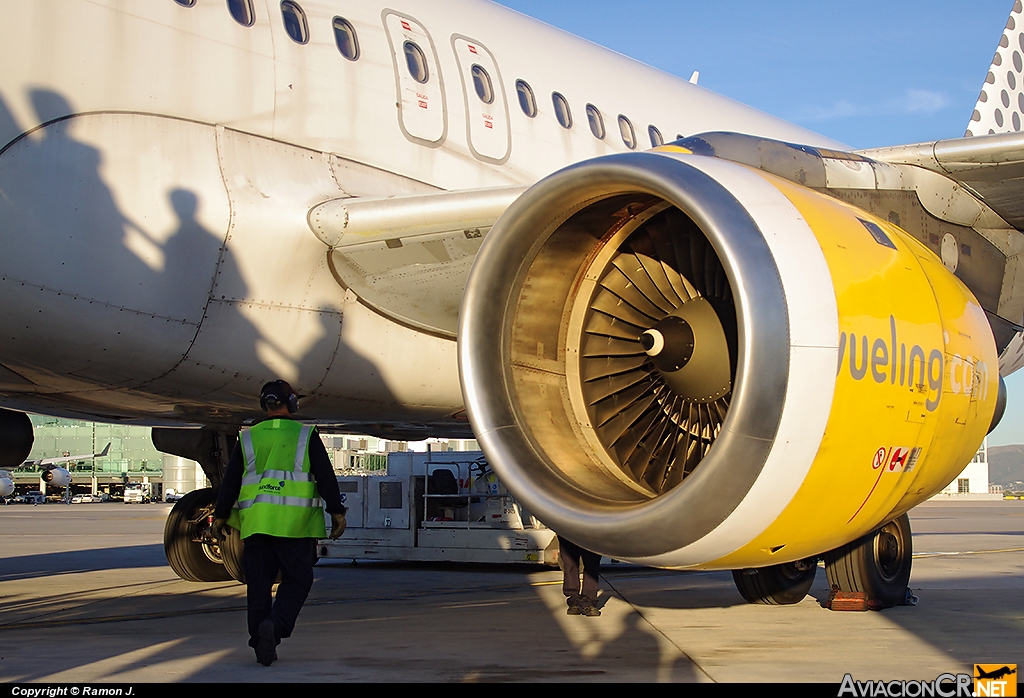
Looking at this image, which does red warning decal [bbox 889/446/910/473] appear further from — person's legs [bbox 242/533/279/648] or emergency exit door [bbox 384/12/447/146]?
emergency exit door [bbox 384/12/447/146]

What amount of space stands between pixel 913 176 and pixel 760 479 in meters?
2.55

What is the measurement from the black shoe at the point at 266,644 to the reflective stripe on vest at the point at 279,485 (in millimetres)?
474

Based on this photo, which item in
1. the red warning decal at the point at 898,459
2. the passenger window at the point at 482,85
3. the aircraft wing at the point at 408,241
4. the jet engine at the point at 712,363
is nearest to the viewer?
the jet engine at the point at 712,363

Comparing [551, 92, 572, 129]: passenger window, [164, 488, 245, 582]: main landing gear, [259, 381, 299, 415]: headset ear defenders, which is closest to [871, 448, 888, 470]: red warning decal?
[259, 381, 299, 415]: headset ear defenders

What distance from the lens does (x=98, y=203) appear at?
18.3ft

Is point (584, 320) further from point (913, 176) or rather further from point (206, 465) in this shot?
point (206, 465)

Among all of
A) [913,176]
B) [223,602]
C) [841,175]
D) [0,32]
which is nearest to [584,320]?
[841,175]

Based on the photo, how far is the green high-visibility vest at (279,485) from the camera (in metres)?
5.25

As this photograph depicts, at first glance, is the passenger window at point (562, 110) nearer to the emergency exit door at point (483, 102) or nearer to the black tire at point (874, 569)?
the emergency exit door at point (483, 102)

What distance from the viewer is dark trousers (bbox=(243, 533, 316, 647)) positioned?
512 cm

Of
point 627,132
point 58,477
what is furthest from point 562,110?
point 58,477

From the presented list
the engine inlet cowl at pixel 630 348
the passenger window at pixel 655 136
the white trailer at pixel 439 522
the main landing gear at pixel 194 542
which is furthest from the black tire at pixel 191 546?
the engine inlet cowl at pixel 630 348

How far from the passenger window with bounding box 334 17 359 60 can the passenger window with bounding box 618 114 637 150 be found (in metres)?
2.79

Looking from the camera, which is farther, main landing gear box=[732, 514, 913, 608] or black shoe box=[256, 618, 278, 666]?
main landing gear box=[732, 514, 913, 608]
